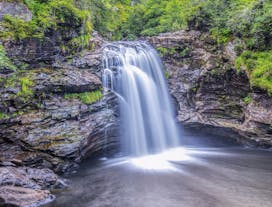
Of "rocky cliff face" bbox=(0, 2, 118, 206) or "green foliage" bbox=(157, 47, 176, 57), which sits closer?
"rocky cliff face" bbox=(0, 2, 118, 206)

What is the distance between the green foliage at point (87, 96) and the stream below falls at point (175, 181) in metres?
2.33

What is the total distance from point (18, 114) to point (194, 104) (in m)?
7.85

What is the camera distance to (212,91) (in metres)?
12.3

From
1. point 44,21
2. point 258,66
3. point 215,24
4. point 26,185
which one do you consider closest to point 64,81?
point 44,21

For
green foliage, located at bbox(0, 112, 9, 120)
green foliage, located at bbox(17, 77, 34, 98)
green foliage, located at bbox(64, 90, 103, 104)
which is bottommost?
green foliage, located at bbox(0, 112, 9, 120)

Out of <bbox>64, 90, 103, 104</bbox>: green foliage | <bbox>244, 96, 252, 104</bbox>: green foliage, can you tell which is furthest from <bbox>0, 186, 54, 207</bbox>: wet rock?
<bbox>244, 96, 252, 104</bbox>: green foliage

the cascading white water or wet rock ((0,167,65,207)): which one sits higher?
the cascading white water

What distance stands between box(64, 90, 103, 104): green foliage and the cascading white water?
2.38ft

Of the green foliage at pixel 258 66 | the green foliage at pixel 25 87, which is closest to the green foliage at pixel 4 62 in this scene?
the green foliage at pixel 25 87

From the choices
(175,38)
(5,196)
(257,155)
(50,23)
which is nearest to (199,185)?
(257,155)

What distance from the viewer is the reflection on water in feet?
20.0

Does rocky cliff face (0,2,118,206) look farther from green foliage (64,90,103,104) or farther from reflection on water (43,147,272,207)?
reflection on water (43,147,272,207)

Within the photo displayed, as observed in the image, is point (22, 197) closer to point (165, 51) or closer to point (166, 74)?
point (166, 74)

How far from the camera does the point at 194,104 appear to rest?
12.4 meters
